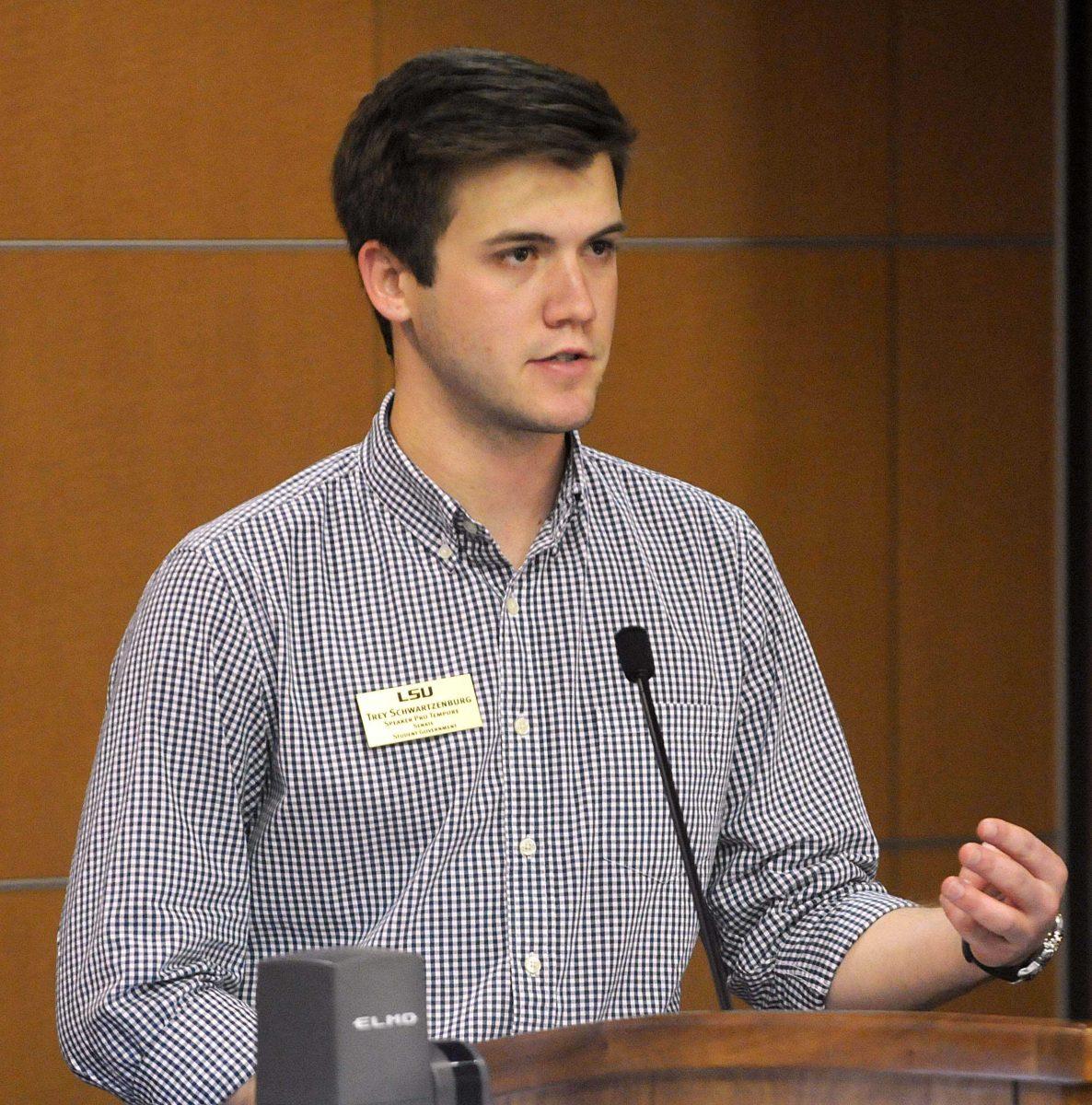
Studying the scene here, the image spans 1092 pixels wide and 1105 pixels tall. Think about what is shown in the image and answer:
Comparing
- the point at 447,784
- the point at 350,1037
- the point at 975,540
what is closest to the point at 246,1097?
the point at 350,1037

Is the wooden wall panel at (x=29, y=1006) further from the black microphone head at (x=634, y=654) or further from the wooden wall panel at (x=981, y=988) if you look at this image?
the black microphone head at (x=634, y=654)

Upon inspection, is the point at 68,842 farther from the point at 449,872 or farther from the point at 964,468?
the point at 964,468

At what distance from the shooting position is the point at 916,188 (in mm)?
3264

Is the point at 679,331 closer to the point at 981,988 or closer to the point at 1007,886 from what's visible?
the point at 981,988

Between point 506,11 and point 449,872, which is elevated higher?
point 506,11

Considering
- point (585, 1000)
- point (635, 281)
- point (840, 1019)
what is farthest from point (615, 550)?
point (635, 281)

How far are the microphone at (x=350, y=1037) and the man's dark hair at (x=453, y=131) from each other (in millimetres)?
1031

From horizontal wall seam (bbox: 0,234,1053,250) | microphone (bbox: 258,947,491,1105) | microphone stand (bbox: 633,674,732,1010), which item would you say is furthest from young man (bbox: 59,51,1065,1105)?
horizontal wall seam (bbox: 0,234,1053,250)

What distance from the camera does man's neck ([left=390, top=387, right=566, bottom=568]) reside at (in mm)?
1770

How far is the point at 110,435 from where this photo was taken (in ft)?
9.83

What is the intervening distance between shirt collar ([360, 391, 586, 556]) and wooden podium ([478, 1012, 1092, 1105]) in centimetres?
71

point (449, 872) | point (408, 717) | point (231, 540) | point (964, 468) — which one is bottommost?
point (449, 872)

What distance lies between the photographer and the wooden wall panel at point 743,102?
315cm

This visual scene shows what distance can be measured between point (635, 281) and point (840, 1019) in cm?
219
